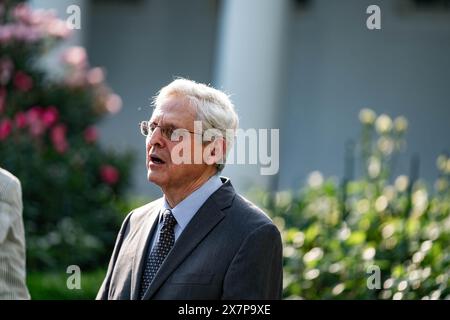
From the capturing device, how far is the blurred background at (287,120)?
6121 millimetres

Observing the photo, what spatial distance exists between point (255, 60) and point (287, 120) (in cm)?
348

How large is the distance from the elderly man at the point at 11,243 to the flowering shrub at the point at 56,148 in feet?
13.3

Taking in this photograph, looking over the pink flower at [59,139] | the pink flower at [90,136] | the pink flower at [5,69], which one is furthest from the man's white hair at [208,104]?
the pink flower at [90,136]

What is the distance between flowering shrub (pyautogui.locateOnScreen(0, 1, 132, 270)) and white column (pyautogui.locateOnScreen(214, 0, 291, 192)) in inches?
54.0

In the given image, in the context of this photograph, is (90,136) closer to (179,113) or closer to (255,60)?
(255,60)

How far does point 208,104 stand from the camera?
3807mm

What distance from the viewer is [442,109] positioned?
12.6m

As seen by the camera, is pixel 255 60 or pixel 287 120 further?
pixel 287 120

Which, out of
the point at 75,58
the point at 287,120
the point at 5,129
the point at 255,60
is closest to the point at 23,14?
the point at 75,58

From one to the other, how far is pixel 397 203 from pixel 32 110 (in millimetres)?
3930

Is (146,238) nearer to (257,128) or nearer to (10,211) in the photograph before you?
(10,211)

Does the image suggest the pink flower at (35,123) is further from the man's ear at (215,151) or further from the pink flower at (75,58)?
the man's ear at (215,151)

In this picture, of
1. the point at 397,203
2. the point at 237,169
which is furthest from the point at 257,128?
the point at 397,203

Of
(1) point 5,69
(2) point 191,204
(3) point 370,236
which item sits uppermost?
(1) point 5,69
